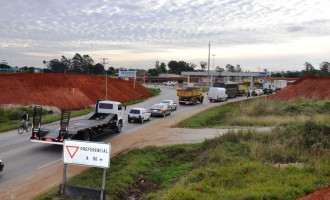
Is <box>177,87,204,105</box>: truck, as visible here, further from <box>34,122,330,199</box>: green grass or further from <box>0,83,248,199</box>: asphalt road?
<box>34,122,330,199</box>: green grass

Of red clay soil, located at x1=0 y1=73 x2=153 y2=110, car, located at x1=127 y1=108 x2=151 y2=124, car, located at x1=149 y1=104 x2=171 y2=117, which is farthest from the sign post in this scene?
red clay soil, located at x1=0 y1=73 x2=153 y2=110

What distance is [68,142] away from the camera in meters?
10.0

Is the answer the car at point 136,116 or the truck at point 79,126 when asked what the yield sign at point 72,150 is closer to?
the truck at point 79,126

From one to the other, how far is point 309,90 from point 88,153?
54887 millimetres

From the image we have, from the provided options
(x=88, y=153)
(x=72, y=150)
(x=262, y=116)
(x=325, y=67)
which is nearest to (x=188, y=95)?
(x=262, y=116)

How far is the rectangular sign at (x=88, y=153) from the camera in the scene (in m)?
9.59

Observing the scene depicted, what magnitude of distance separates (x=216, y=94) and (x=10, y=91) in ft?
107

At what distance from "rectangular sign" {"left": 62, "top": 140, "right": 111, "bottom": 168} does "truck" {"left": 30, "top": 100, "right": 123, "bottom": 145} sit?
6.86m

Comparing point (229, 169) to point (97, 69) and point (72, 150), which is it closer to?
point (72, 150)

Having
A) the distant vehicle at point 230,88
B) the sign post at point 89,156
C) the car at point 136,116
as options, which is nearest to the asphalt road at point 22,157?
the sign post at point 89,156

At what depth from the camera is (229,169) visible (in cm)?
1265

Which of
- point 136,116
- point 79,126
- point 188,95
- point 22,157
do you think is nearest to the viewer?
point 22,157

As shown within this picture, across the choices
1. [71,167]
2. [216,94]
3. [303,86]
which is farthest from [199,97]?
[71,167]

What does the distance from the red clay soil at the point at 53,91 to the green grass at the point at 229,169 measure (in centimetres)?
3047
